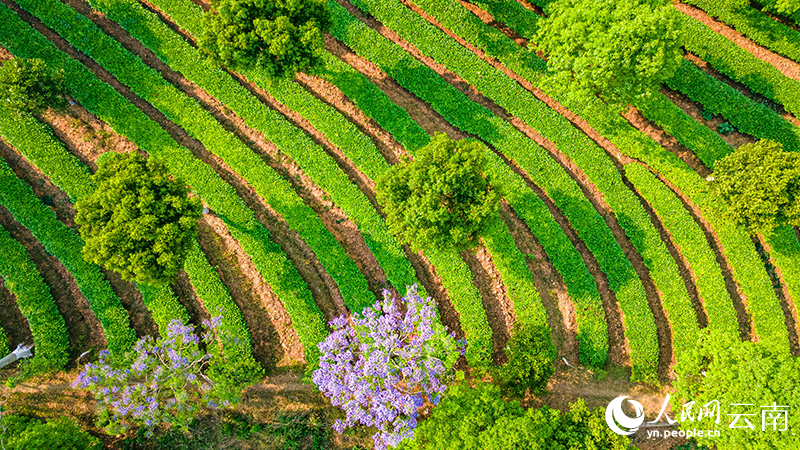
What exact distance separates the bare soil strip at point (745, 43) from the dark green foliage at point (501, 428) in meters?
27.9

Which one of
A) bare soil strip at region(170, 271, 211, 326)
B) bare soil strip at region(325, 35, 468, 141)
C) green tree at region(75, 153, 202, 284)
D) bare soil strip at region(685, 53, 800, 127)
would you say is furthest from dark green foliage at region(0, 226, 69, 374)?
bare soil strip at region(685, 53, 800, 127)

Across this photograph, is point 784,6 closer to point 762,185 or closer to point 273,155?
point 762,185

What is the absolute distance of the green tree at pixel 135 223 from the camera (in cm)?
2377

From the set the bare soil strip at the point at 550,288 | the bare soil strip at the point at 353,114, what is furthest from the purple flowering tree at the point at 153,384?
the bare soil strip at the point at 550,288

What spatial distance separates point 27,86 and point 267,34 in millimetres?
15106

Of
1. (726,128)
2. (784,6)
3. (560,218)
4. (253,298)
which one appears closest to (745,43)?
(784,6)

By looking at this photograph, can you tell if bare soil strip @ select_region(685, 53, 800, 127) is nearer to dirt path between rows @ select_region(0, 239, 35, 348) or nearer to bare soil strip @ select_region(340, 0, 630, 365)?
bare soil strip @ select_region(340, 0, 630, 365)

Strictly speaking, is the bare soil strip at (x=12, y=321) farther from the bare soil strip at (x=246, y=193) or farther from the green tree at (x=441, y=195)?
the green tree at (x=441, y=195)

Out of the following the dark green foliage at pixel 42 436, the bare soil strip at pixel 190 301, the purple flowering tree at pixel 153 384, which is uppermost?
the bare soil strip at pixel 190 301

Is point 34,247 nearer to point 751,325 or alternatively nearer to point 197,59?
point 197,59

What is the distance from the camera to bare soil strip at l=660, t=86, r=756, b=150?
107ft

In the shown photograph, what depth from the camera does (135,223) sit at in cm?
2375

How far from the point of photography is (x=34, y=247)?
3067 centimetres

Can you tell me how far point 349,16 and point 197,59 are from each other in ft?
35.6
